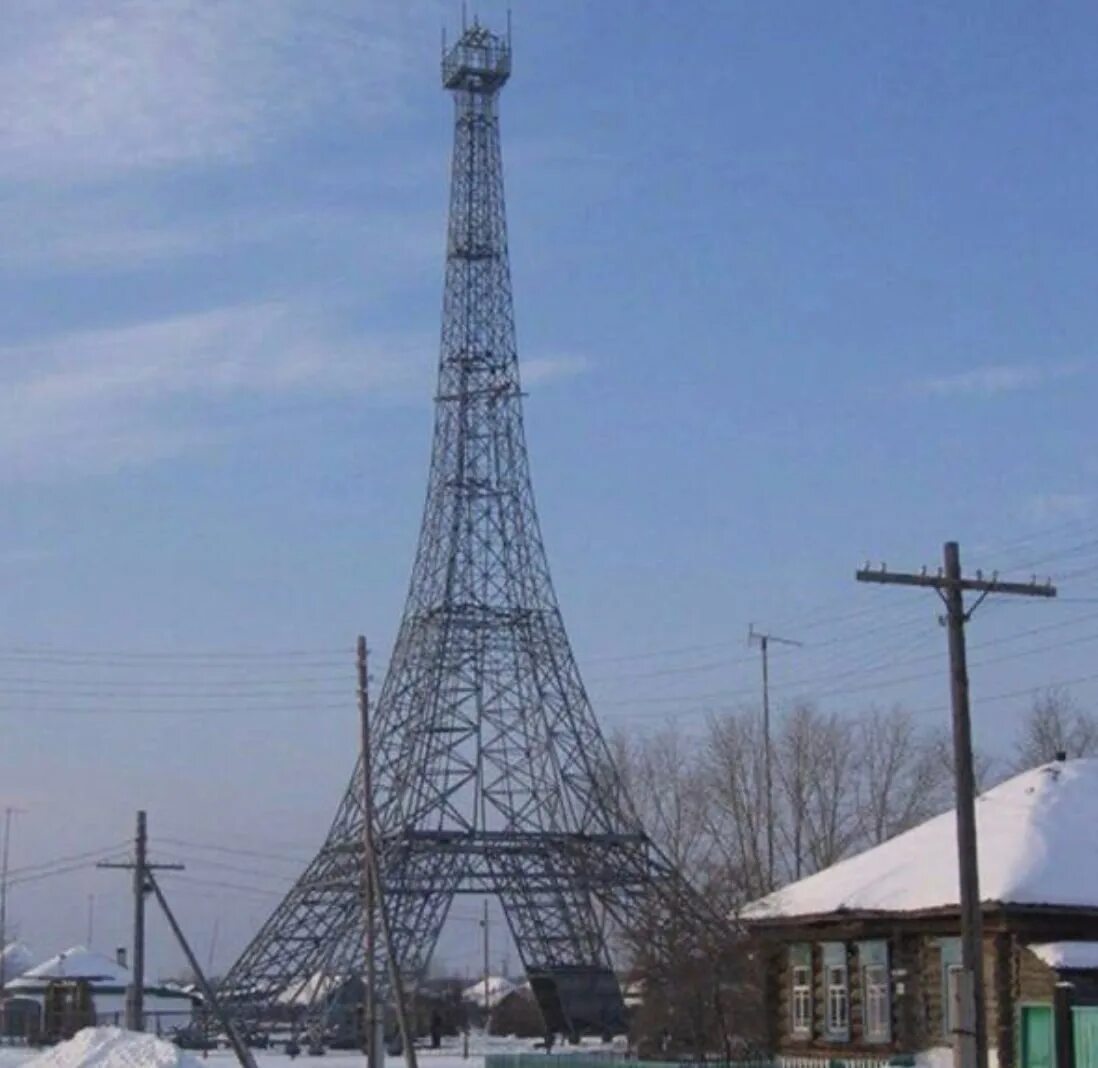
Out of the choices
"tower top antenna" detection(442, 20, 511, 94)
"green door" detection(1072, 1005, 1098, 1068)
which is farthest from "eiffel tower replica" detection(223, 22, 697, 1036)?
"green door" detection(1072, 1005, 1098, 1068)

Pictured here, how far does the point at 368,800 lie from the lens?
41.8 metres

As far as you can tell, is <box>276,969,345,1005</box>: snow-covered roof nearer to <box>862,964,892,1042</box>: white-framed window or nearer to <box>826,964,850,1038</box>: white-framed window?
<box>826,964,850,1038</box>: white-framed window

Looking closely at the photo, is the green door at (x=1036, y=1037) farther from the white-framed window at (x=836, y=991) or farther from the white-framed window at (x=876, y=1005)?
the white-framed window at (x=836, y=991)

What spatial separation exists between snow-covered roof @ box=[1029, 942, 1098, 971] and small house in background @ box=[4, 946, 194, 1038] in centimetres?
4652

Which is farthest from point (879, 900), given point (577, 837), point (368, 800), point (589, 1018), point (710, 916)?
point (577, 837)

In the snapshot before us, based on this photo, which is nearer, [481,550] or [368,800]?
[368,800]

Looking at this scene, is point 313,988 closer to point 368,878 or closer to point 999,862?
point 368,878

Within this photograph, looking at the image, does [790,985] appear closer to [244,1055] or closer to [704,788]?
[244,1055]

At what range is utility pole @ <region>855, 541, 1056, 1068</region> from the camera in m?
23.9

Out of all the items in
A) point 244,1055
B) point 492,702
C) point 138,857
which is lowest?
point 244,1055

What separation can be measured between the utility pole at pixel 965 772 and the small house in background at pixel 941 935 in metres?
5.67

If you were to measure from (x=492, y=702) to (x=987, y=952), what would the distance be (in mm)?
44287

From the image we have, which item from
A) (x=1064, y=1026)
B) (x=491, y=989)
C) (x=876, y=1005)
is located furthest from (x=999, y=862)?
(x=491, y=989)

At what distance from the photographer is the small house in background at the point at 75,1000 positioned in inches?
3076
